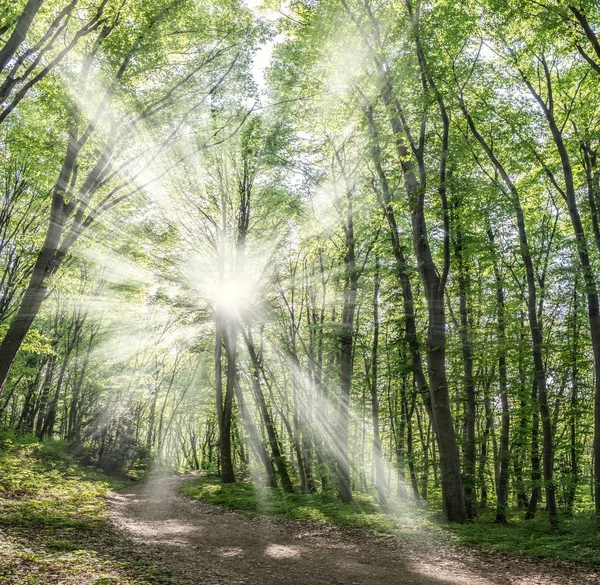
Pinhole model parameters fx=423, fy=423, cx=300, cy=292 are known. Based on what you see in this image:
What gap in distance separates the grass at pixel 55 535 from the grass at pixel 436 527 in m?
4.65

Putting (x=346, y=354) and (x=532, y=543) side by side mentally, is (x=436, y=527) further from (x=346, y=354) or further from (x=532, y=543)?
(x=346, y=354)

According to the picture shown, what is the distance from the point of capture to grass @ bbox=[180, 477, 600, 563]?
25.9 feet

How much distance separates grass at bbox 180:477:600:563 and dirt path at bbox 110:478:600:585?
1.73 ft

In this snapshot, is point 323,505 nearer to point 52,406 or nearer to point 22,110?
point 22,110

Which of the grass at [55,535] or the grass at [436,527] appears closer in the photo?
the grass at [55,535]

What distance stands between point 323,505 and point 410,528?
3834mm

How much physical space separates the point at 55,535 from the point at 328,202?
12863 mm

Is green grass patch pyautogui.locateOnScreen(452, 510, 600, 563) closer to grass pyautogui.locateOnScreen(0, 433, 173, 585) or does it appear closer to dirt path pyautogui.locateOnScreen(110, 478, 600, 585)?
dirt path pyautogui.locateOnScreen(110, 478, 600, 585)

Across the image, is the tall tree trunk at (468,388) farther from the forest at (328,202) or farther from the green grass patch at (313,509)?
the green grass patch at (313,509)

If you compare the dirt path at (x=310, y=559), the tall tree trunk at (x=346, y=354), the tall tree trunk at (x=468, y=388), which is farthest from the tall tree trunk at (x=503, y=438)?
the dirt path at (x=310, y=559)

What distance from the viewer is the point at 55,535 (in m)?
7.26

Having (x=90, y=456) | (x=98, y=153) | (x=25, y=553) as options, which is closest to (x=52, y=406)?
(x=90, y=456)

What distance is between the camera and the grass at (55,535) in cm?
513

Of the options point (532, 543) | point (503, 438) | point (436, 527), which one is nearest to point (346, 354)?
point (503, 438)
